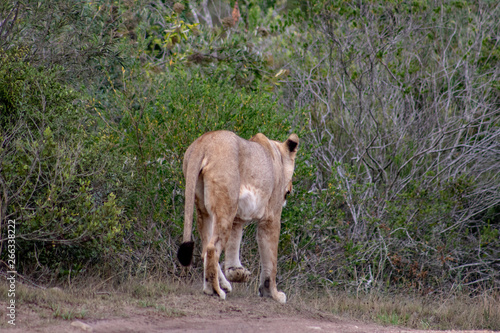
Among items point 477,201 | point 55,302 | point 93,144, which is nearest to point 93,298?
point 55,302

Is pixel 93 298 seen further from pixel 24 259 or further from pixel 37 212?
pixel 24 259

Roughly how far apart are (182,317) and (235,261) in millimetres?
998

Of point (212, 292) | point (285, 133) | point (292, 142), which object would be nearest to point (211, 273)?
point (212, 292)

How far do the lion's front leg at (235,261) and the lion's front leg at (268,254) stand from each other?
0.28 meters

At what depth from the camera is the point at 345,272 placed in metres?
8.70

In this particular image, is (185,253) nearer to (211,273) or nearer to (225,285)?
(211,273)

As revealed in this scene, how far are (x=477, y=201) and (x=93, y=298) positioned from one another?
690 cm

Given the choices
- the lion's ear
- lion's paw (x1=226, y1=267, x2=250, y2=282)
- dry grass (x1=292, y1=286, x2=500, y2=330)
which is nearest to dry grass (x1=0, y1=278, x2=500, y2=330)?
dry grass (x1=292, y1=286, x2=500, y2=330)

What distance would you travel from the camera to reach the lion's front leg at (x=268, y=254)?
19.9 ft

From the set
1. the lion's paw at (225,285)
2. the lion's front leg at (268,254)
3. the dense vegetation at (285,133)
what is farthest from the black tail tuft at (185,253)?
the dense vegetation at (285,133)

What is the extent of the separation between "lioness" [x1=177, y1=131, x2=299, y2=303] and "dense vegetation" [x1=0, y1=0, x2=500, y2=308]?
4.03 ft

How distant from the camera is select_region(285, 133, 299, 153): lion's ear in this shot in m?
6.48

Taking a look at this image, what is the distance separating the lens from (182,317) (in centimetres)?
495

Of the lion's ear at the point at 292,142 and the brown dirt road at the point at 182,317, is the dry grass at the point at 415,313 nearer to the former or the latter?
the brown dirt road at the point at 182,317
